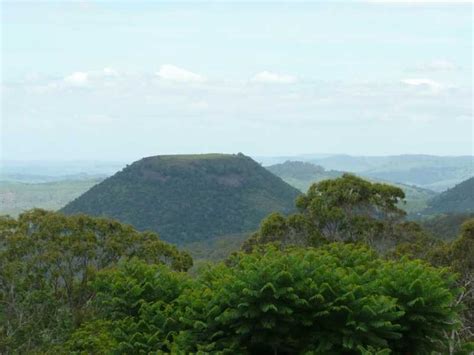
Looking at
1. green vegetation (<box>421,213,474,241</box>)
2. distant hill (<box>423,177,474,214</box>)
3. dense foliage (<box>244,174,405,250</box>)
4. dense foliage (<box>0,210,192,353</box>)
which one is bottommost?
distant hill (<box>423,177,474,214</box>)

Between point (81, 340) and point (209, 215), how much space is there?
8150 cm

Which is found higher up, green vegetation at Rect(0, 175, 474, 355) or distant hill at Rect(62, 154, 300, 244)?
green vegetation at Rect(0, 175, 474, 355)

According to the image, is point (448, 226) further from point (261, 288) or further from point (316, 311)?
point (261, 288)

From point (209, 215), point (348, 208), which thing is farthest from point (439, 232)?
point (209, 215)

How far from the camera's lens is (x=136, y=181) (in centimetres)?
10325

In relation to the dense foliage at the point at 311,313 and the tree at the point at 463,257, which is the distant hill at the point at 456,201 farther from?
the dense foliage at the point at 311,313

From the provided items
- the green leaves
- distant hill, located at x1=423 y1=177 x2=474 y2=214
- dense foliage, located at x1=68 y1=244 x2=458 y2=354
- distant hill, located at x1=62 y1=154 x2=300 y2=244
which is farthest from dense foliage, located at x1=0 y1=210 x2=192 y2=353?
distant hill, located at x1=423 y1=177 x2=474 y2=214

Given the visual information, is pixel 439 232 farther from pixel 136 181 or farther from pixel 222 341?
pixel 136 181

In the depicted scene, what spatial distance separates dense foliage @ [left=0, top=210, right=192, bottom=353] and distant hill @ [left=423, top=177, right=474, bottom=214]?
107477 millimetres

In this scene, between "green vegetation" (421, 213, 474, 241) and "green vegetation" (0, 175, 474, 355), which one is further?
"green vegetation" (421, 213, 474, 241)

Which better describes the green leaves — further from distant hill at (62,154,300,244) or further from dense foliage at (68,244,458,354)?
distant hill at (62,154,300,244)

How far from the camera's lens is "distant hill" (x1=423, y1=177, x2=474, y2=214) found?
126m

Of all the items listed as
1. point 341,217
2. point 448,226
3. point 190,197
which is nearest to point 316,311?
point 341,217

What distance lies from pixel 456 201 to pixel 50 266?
119m
